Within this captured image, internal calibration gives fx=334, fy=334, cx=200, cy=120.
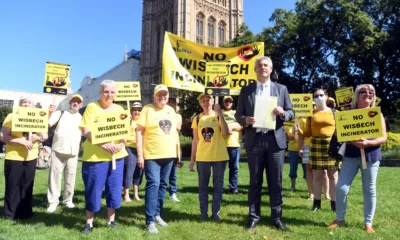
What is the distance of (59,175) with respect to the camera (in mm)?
6035

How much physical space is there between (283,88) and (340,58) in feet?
79.5

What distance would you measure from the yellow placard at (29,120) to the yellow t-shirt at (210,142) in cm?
241

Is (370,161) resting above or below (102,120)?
below

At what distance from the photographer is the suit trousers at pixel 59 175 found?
232 inches

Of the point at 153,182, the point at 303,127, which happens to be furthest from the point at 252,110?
the point at 303,127

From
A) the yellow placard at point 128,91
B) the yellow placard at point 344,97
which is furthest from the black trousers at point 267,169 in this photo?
the yellow placard at point 344,97

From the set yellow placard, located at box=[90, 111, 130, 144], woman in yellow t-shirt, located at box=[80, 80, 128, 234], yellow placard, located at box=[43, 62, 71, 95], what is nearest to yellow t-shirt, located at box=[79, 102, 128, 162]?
woman in yellow t-shirt, located at box=[80, 80, 128, 234]

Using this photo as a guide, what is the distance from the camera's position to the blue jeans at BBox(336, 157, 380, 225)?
437 centimetres

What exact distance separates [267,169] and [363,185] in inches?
50.1

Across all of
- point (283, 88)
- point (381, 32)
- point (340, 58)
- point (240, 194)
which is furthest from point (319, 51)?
point (283, 88)

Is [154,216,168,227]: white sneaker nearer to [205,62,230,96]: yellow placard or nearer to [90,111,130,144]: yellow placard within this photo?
[90,111,130,144]: yellow placard

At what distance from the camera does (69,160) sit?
6.12 meters

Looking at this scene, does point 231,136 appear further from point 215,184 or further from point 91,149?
point 91,149

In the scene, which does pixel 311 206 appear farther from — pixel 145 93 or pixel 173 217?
pixel 145 93
